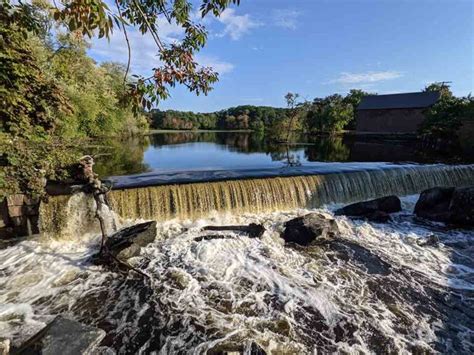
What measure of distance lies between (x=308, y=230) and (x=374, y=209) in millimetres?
3022

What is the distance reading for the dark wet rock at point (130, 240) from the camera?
555 centimetres

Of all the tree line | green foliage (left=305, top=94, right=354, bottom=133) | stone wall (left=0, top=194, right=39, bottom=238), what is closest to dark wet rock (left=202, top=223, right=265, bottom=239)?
stone wall (left=0, top=194, right=39, bottom=238)

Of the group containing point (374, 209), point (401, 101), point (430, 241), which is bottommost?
point (430, 241)

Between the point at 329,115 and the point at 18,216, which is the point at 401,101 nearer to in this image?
the point at 329,115

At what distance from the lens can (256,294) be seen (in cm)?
448

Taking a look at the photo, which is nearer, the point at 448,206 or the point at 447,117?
the point at 448,206

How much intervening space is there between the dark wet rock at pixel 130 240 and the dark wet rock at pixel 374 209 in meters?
5.38

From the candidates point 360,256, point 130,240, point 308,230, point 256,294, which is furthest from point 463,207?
point 130,240

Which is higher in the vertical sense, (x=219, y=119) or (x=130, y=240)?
(x=219, y=119)

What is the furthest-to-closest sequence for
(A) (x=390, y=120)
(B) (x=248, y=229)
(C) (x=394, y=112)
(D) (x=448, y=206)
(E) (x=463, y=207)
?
(A) (x=390, y=120)
(C) (x=394, y=112)
(D) (x=448, y=206)
(E) (x=463, y=207)
(B) (x=248, y=229)

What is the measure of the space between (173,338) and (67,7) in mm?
3557

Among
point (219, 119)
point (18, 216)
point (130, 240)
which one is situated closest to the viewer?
point (130, 240)

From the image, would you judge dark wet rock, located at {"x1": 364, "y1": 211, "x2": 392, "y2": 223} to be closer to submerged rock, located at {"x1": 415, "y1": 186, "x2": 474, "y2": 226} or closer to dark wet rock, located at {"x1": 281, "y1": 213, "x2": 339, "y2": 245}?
submerged rock, located at {"x1": 415, "y1": 186, "x2": 474, "y2": 226}

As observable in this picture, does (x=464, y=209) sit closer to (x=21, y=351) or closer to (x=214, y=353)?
(x=214, y=353)
